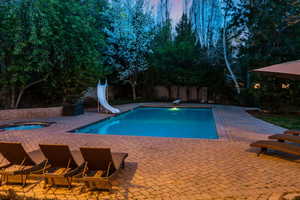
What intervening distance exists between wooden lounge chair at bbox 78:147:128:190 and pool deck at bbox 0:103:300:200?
143 mm

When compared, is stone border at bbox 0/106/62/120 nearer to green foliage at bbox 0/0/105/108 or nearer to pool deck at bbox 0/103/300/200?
green foliage at bbox 0/0/105/108

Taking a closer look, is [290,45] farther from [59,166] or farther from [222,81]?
[59,166]

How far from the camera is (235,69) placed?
16.3 meters

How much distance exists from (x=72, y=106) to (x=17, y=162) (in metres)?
7.43

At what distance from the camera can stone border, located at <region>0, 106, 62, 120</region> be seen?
376 inches

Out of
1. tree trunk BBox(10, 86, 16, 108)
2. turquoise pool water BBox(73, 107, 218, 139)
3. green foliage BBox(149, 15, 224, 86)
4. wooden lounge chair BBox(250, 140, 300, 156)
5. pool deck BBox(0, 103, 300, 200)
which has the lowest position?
turquoise pool water BBox(73, 107, 218, 139)

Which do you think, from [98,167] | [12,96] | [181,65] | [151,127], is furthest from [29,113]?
[181,65]

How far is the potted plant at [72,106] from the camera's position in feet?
35.3

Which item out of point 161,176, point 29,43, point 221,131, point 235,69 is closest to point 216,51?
point 235,69

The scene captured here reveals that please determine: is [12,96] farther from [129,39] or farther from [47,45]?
[129,39]

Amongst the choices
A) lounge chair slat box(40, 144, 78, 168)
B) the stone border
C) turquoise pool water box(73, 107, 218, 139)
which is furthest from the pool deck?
the stone border

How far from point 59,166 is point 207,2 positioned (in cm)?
2028

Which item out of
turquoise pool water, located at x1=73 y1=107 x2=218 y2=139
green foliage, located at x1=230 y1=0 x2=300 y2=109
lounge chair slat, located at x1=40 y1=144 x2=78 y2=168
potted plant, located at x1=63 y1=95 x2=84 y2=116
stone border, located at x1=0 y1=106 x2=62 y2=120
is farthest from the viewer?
green foliage, located at x1=230 y1=0 x2=300 y2=109

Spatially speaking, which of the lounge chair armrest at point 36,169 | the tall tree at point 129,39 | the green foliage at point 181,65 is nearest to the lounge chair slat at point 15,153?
the lounge chair armrest at point 36,169
